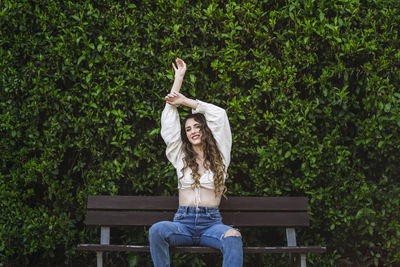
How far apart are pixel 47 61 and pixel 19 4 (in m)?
0.60

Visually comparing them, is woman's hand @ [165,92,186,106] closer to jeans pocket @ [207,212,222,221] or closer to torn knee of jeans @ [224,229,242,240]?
jeans pocket @ [207,212,222,221]

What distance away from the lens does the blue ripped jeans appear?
3.33 meters

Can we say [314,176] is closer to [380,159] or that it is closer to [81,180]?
[380,159]

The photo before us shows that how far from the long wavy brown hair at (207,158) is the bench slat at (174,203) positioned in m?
0.25

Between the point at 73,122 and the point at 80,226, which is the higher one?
the point at 73,122

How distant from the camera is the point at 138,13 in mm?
4207

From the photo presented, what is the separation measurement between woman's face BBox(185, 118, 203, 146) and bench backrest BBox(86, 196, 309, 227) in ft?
2.00

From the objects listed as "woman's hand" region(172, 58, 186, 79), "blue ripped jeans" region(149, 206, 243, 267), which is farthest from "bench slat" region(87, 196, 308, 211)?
"woman's hand" region(172, 58, 186, 79)

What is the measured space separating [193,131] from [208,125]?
15 centimetres

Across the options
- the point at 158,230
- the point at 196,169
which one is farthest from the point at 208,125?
the point at 158,230

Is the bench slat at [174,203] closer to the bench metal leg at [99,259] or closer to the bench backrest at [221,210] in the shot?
the bench backrest at [221,210]

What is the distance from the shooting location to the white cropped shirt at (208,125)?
373 centimetres

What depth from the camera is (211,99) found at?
13.7 feet

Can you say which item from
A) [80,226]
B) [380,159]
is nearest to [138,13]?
[80,226]
